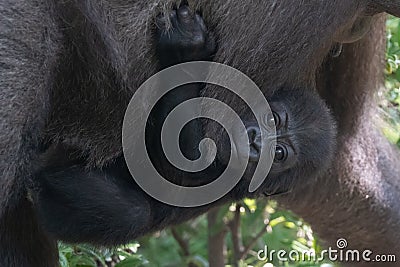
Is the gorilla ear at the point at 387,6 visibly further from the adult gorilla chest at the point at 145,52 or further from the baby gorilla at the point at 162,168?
the baby gorilla at the point at 162,168

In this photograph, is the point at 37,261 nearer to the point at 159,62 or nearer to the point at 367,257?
the point at 159,62

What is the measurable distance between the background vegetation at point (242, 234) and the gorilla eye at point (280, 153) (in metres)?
0.57

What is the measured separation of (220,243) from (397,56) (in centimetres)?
117

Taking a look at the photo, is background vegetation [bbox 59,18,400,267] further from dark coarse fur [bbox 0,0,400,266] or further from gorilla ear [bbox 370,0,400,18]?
gorilla ear [bbox 370,0,400,18]

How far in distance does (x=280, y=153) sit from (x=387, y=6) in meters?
0.55

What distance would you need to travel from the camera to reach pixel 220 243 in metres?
4.24

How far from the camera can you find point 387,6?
2.92 m

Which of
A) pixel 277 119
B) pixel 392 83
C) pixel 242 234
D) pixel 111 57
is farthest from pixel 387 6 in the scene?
pixel 242 234

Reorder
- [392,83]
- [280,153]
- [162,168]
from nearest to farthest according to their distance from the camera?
[280,153] → [162,168] → [392,83]

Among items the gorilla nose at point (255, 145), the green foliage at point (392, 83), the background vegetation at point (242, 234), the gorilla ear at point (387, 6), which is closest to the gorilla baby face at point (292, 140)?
the gorilla nose at point (255, 145)

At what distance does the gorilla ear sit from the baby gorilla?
1.13ft

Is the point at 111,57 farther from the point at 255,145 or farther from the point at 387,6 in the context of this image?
the point at 387,6

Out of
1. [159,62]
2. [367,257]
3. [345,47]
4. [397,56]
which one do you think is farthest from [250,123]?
[367,257]

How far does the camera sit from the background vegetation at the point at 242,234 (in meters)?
3.27
